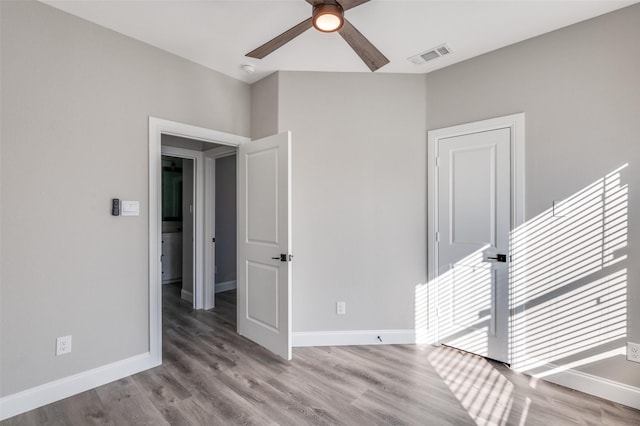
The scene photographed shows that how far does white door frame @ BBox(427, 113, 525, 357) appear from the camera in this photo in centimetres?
252

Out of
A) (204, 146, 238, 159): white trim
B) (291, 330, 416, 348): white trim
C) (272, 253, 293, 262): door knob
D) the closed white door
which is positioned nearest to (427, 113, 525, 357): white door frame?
the closed white door

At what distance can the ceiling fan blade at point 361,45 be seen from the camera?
5.95 feet

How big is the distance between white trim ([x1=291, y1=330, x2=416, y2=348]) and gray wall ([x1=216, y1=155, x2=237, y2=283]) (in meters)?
2.53

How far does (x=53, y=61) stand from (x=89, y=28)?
39cm

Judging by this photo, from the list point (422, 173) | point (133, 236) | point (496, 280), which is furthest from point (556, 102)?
point (133, 236)

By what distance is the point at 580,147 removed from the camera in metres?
2.28

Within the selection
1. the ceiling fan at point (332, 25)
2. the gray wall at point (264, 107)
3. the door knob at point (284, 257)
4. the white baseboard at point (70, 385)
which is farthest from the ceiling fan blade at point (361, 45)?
the white baseboard at point (70, 385)

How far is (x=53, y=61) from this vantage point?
2.12m

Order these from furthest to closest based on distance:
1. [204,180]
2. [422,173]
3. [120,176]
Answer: [204,180]
[422,173]
[120,176]

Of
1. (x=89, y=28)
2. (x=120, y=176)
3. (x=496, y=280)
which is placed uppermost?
(x=89, y=28)

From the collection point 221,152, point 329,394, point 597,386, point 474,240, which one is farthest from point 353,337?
point 221,152

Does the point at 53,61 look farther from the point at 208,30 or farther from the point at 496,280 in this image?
the point at 496,280

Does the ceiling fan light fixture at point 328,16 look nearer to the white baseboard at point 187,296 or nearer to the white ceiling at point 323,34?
the white ceiling at point 323,34

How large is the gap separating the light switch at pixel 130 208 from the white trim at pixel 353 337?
1859mm
